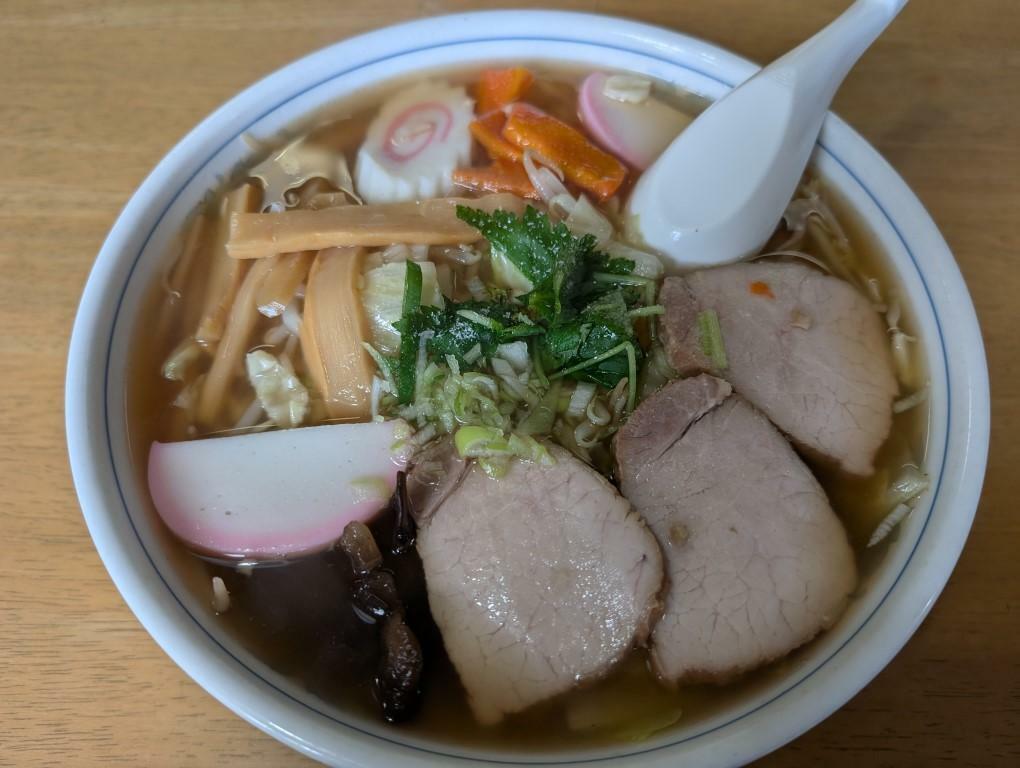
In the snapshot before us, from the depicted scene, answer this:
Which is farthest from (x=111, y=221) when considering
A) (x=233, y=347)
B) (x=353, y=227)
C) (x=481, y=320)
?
(x=481, y=320)

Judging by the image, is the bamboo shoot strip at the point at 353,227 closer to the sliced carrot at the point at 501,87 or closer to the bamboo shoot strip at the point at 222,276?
the bamboo shoot strip at the point at 222,276

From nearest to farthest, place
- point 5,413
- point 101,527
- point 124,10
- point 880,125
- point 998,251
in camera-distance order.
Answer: point 101,527
point 5,413
point 998,251
point 880,125
point 124,10

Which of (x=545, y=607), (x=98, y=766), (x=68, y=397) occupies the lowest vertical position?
(x=98, y=766)

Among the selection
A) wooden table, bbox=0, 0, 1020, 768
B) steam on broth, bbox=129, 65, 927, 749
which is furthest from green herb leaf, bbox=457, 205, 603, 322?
wooden table, bbox=0, 0, 1020, 768

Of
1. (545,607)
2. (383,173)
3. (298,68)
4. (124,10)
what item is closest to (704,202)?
(383,173)

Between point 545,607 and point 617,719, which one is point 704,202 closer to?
point 545,607

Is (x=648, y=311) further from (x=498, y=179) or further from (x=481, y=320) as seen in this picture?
(x=498, y=179)

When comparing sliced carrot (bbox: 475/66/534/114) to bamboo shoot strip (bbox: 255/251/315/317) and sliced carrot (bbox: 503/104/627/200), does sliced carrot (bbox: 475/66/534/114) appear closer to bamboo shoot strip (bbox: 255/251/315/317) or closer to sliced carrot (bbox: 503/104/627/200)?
sliced carrot (bbox: 503/104/627/200)

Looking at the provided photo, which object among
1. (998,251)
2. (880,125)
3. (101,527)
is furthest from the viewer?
(880,125)

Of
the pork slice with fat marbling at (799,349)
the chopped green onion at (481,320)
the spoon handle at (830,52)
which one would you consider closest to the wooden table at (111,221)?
the pork slice with fat marbling at (799,349)
